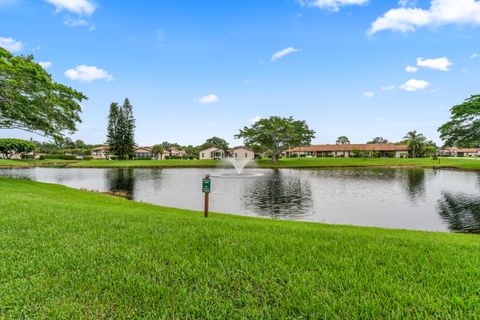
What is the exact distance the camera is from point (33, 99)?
701 inches

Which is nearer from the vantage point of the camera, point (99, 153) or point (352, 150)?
point (352, 150)

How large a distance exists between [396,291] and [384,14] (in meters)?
20.8

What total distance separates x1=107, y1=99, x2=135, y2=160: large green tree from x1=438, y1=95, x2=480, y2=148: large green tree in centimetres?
7471

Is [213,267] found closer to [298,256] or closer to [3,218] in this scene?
[298,256]

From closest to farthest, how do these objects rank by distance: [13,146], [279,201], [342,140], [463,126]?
[279,201], [463,126], [13,146], [342,140]

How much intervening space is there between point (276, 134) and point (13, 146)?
7388 centimetres

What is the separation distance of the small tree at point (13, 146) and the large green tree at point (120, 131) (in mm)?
23508

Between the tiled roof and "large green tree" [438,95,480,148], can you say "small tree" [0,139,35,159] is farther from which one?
"large green tree" [438,95,480,148]

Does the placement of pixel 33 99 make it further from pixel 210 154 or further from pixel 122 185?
pixel 210 154

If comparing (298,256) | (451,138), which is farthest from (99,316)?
(451,138)

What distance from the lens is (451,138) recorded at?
1763 inches

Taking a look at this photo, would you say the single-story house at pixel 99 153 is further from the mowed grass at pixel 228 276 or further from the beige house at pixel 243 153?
the mowed grass at pixel 228 276

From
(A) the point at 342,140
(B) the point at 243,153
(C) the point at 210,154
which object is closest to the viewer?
(B) the point at 243,153

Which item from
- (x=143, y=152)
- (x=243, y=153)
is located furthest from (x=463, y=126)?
(x=143, y=152)
